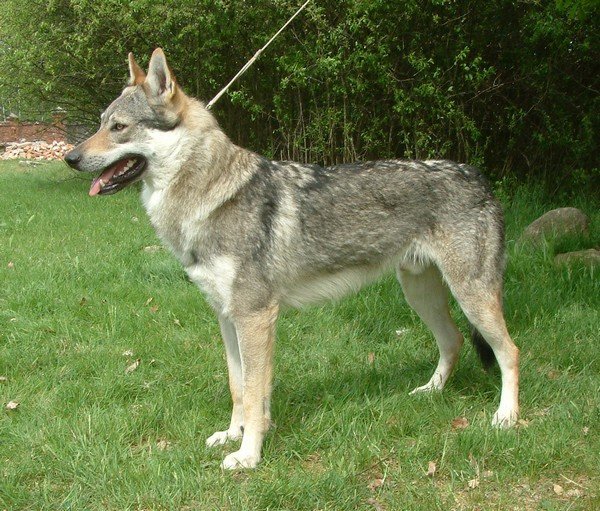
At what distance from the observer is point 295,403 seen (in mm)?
4168

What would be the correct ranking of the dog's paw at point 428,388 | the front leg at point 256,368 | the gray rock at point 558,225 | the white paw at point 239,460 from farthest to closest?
the gray rock at point 558,225 → the dog's paw at point 428,388 → the front leg at point 256,368 → the white paw at point 239,460

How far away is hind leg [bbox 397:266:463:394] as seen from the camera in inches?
175

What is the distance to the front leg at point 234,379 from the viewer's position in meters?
3.82

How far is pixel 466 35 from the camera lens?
9102mm

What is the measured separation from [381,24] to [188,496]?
7287mm

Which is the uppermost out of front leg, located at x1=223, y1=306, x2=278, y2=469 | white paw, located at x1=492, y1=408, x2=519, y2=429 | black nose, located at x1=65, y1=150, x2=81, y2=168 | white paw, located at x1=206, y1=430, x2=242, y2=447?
black nose, located at x1=65, y1=150, x2=81, y2=168

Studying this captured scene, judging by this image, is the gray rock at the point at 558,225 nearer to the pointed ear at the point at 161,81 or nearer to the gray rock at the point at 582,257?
the gray rock at the point at 582,257

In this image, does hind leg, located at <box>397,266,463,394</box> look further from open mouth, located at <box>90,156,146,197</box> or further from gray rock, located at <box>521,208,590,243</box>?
gray rock, located at <box>521,208,590,243</box>

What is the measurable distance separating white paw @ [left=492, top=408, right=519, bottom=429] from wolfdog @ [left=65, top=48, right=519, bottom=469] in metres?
0.01

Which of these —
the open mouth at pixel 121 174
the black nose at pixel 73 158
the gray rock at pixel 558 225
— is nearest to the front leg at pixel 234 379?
the open mouth at pixel 121 174

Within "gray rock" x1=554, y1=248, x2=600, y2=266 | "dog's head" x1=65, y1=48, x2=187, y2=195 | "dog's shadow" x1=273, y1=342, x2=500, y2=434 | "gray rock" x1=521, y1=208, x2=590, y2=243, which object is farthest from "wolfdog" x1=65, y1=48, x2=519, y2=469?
"gray rock" x1=521, y1=208, x2=590, y2=243

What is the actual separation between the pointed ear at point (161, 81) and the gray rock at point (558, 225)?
4254 millimetres

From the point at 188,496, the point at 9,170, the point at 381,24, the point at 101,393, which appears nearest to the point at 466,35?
the point at 381,24

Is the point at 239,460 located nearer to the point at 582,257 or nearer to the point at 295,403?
the point at 295,403
